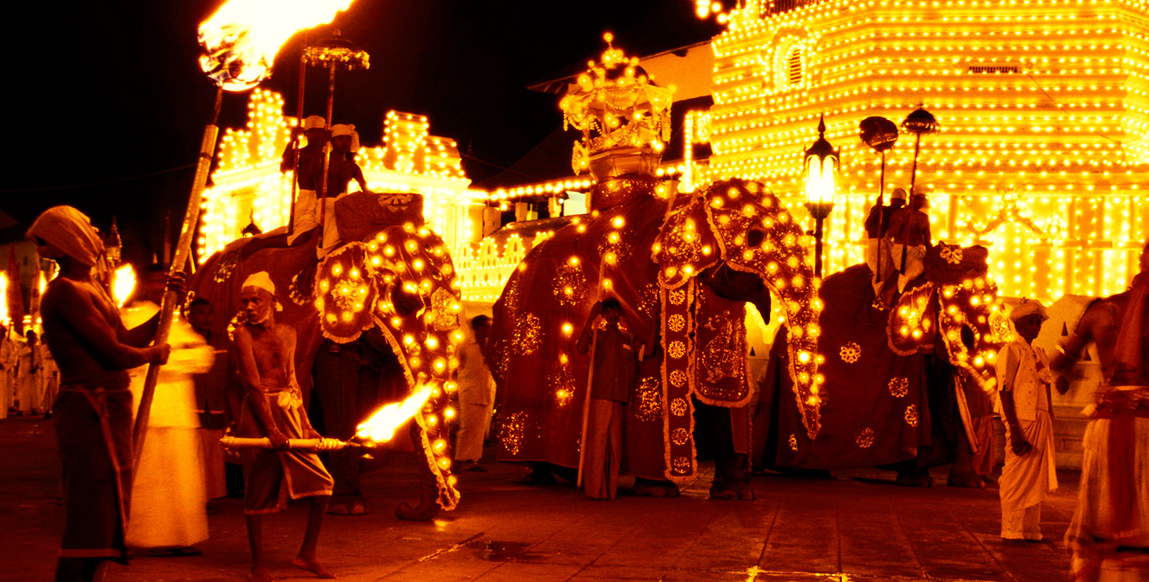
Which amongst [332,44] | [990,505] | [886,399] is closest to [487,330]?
[332,44]

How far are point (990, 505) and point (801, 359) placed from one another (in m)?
2.13

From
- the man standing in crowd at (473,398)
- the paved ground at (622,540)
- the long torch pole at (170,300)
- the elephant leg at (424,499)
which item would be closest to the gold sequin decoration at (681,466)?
the paved ground at (622,540)

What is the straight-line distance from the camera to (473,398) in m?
14.8

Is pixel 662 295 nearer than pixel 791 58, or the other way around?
pixel 662 295

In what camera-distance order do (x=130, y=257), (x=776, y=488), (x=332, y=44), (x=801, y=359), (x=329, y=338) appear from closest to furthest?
(x=130, y=257) → (x=329, y=338) → (x=801, y=359) → (x=776, y=488) → (x=332, y=44)

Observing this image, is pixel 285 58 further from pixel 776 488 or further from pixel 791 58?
pixel 776 488

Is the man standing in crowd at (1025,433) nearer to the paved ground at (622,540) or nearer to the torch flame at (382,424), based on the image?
the paved ground at (622,540)

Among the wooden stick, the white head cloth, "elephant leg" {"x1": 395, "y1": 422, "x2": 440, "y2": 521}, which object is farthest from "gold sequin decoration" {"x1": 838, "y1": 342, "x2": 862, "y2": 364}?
the wooden stick

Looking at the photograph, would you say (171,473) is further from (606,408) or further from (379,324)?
(606,408)

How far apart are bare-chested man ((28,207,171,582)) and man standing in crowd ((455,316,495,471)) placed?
9.11 meters

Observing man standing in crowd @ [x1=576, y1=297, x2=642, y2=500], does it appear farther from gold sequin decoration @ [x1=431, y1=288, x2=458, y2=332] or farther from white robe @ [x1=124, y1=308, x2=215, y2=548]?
white robe @ [x1=124, y1=308, x2=215, y2=548]

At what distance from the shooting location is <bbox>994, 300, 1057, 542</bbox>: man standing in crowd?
8492mm

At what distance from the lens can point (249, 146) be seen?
2208cm

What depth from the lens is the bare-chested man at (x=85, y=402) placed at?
534 centimetres
